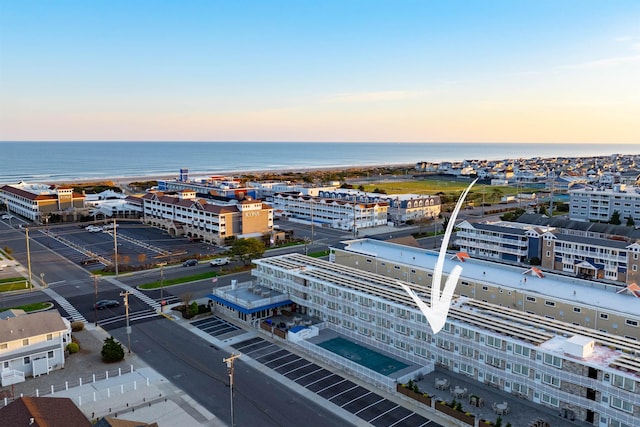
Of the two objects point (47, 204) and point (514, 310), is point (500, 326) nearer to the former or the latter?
point (514, 310)

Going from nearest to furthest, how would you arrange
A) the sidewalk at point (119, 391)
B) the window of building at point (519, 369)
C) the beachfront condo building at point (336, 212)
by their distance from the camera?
the sidewalk at point (119, 391), the window of building at point (519, 369), the beachfront condo building at point (336, 212)

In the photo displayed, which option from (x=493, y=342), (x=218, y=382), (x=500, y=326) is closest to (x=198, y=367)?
(x=218, y=382)

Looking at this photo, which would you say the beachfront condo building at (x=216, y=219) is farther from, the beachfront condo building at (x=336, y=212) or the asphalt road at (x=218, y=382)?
the asphalt road at (x=218, y=382)

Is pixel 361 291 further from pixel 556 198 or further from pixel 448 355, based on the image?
pixel 556 198

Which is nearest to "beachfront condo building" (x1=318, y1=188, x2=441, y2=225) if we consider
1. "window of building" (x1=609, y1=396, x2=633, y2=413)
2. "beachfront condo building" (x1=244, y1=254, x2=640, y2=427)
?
"beachfront condo building" (x1=244, y1=254, x2=640, y2=427)

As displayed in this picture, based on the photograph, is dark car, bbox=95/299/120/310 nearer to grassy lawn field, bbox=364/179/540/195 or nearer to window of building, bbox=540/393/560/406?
window of building, bbox=540/393/560/406

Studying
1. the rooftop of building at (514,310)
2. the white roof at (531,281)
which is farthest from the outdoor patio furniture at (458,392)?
the white roof at (531,281)
